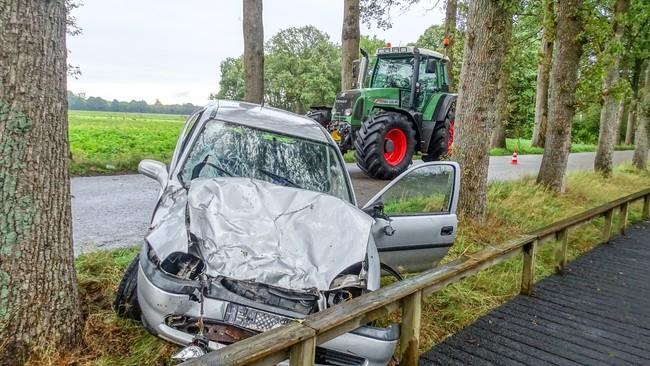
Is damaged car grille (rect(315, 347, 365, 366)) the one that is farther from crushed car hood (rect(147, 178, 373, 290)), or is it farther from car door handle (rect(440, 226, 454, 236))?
car door handle (rect(440, 226, 454, 236))

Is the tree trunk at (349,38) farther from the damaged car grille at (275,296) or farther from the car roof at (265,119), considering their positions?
the damaged car grille at (275,296)

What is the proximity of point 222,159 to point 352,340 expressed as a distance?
212cm

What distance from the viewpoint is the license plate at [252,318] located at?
2.58 m

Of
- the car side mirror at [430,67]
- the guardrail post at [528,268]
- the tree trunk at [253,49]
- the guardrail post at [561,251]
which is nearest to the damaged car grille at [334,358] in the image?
the guardrail post at [528,268]

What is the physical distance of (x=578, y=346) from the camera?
3.82 m

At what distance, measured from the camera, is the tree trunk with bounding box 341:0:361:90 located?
12.0m

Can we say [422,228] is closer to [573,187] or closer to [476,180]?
[476,180]

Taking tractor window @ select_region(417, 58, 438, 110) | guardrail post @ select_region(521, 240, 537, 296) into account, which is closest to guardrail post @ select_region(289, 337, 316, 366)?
guardrail post @ select_region(521, 240, 537, 296)

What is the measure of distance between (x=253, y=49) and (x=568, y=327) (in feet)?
23.1

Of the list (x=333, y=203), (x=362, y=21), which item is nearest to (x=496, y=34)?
(x=333, y=203)

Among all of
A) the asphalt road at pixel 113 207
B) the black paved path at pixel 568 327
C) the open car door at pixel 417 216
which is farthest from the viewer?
the asphalt road at pixel 113 207

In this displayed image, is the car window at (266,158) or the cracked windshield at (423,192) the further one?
the cracked windshield at (423,192)

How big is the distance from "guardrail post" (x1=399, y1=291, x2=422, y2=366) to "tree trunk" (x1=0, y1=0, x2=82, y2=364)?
2.17 metres

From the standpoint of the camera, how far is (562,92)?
31.7 feet
